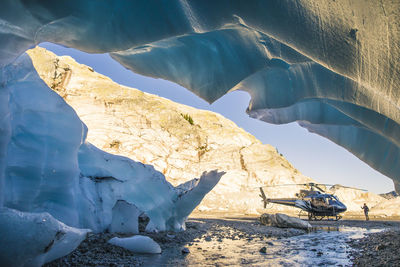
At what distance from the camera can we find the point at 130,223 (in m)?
5.35

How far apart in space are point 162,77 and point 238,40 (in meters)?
1.66

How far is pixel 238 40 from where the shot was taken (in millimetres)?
4277

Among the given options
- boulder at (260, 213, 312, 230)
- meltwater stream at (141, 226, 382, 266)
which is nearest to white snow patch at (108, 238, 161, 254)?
meltwater stream at (141, 226, 382, 266)

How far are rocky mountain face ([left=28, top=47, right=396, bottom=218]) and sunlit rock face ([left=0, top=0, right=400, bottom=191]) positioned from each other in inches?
679

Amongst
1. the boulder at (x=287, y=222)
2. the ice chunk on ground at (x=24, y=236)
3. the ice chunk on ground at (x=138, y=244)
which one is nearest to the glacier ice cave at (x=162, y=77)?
the ice chunk on ground at (x=24, y=236)

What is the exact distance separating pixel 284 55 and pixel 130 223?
4467 millimetres

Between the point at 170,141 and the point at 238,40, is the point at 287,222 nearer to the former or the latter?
the point at 238,40

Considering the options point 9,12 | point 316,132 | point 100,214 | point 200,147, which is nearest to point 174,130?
point 200,147

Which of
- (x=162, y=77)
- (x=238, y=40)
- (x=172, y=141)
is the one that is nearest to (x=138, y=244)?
(x=162, y=77)

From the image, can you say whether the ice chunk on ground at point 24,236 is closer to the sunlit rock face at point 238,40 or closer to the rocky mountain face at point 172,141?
the sunlit rock face at point 238,40

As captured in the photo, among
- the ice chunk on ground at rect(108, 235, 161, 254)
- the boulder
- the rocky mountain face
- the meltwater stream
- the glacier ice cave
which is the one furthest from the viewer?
the rocky mountain face

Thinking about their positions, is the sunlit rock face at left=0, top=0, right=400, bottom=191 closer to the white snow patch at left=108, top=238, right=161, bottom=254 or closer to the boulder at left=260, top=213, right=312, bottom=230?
the white snow patch at left=108, top=238, right=161, bottom=254

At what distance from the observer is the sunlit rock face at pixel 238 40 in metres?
2.21

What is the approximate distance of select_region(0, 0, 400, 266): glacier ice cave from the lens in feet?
7.22
